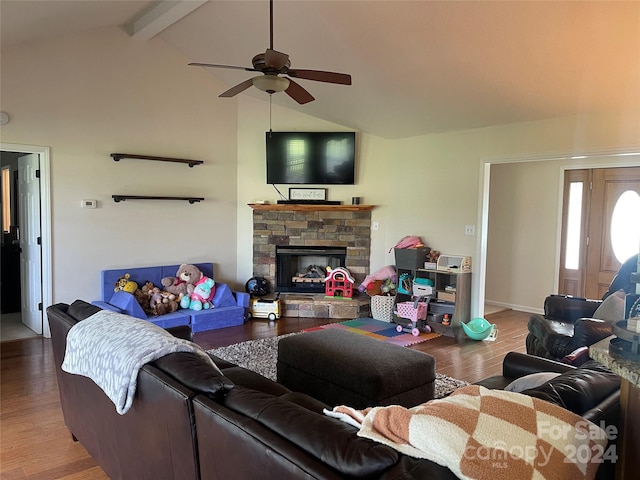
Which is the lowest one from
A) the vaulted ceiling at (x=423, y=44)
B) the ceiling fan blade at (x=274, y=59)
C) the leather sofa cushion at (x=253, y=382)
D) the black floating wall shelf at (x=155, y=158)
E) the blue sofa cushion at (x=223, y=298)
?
the blue sofa cushion at (x=223, y=298)

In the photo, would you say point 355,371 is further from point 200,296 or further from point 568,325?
point 200,296

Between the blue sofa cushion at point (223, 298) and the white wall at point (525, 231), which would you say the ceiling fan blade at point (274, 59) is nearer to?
the blue sofa cushion at point (223, 298)

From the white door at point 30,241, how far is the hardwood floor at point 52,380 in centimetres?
49

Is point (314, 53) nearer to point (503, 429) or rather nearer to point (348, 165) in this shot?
point (348, 165)

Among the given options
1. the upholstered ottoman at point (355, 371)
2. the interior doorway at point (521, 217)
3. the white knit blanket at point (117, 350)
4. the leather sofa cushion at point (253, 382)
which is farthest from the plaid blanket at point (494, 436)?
the interior doorway at point (521, 217)

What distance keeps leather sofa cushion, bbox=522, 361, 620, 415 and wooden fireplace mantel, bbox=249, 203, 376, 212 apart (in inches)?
189

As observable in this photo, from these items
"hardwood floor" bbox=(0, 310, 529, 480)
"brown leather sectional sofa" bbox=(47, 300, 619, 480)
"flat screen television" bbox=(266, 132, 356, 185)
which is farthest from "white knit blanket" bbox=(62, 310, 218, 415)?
"flat screen television" bbox=(266, 132, 356, 185)

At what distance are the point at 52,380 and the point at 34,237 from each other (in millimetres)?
2090

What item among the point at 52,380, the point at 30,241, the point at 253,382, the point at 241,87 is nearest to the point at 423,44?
the point at 241,87

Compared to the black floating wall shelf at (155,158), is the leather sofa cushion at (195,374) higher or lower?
lower

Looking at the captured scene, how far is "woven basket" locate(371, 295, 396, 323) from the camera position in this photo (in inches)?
238

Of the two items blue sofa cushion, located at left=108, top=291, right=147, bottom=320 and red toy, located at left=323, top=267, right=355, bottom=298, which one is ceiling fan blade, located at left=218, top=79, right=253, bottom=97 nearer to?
blue sofa cushion, located at left=108, top=291, right=147, bottom=320

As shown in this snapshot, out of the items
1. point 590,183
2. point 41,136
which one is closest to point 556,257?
point 590,183

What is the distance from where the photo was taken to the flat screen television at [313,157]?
6457 mm
